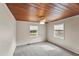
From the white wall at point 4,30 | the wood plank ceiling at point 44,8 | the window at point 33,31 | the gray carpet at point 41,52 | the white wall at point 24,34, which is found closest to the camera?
the white wall at point 4,30

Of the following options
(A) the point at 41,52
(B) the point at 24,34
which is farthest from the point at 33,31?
(A) the point at 41,52

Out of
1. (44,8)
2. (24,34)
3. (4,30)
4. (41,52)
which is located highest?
(44,8)

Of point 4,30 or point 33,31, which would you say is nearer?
point 4,30

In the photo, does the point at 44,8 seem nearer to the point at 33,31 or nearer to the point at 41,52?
the point at 41,52

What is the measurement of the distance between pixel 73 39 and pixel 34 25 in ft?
11.0

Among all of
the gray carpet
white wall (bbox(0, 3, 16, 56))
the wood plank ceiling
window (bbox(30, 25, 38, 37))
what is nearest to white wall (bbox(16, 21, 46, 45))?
window (bbox(30, 25, 38, 37))

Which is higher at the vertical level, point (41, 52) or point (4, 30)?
point (4, 30)

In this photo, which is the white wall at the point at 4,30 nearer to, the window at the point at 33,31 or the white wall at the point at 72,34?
the white wall at the point at 72,34

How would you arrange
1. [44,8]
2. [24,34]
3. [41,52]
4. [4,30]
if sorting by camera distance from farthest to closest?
[24,34] → [41,52] → [44,8] → [4,30]

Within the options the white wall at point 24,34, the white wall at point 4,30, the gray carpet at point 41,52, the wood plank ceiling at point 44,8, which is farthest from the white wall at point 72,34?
the white wall at point 4,30

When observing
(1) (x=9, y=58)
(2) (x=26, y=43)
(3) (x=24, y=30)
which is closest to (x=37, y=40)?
(2) (x=26, y=43)

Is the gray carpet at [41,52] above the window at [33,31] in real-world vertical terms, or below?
below

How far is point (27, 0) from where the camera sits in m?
0.82

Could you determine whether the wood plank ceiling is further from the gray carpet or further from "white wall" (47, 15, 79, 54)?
the gray carpet
